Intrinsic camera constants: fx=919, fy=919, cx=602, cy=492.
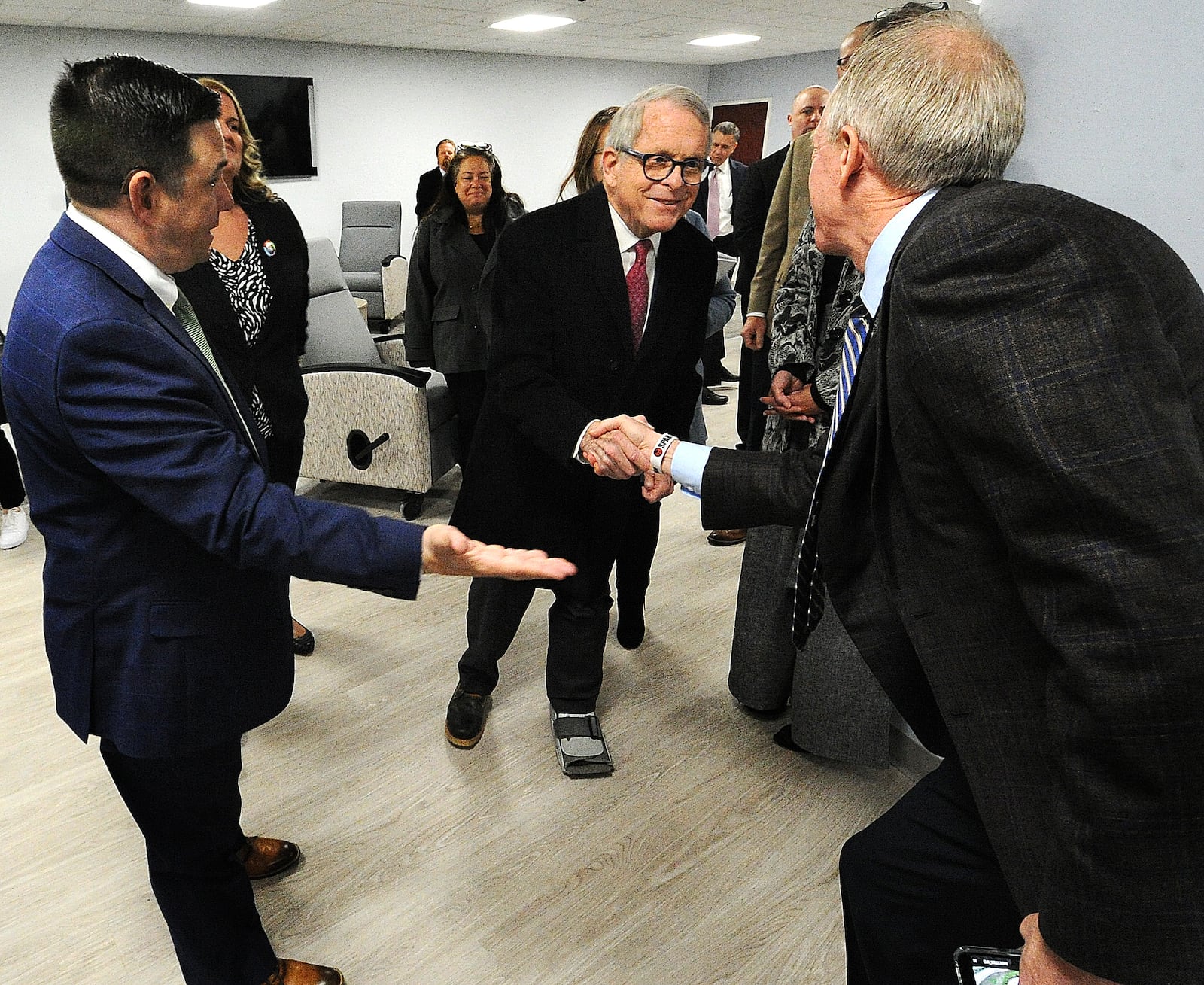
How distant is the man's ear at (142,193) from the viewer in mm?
1152

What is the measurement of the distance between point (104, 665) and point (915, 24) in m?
1.32

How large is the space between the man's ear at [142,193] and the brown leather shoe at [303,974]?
1274 mm

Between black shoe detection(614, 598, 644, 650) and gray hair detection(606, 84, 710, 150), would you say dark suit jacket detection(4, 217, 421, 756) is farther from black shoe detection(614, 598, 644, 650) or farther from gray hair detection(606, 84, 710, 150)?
black shoe detection(614, 598, 644, 650)

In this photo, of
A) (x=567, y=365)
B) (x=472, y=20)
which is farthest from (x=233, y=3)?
(x=567, y=365)

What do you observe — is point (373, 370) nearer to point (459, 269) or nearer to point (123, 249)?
point (459, 269)

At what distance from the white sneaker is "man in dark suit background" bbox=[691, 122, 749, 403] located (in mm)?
3631

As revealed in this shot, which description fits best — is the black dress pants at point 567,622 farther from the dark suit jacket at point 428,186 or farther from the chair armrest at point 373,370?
the dark suit jacket at point 428,186

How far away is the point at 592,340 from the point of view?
2020 millimetres

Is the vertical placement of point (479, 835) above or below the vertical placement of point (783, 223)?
below

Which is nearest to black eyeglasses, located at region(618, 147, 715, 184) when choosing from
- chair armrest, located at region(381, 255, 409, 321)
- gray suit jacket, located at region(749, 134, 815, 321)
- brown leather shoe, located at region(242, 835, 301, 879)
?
gray suit jacket, located at region(749, 134, 815, 321)

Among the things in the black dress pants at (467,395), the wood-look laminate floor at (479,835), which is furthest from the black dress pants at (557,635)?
the black dress pants at (467,395)

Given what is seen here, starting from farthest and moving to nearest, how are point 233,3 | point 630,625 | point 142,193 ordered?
point 233,3 < point 630,625 < point 142,193

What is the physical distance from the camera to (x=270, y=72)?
31.5 feet

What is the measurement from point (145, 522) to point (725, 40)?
11.5 meters
